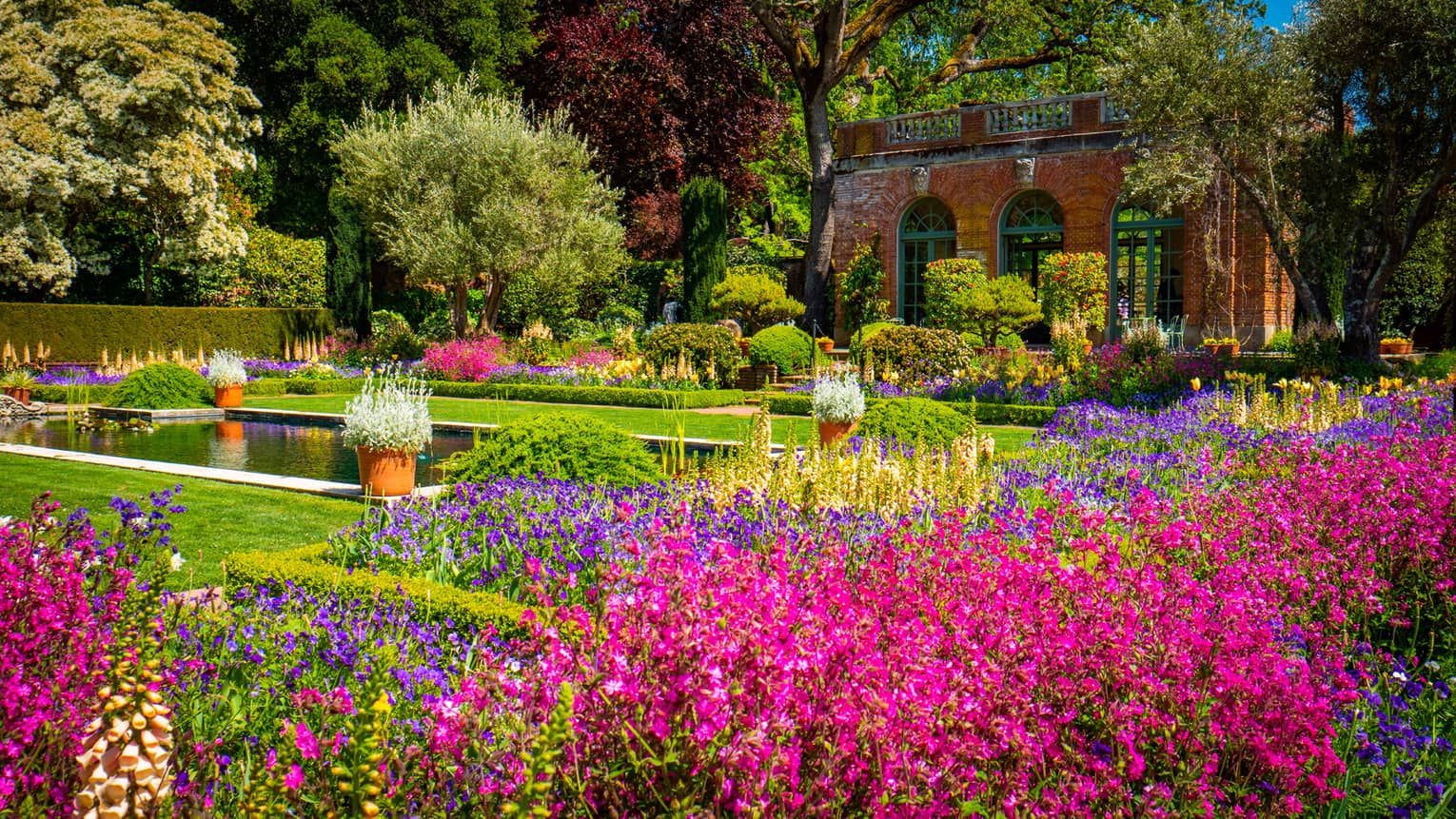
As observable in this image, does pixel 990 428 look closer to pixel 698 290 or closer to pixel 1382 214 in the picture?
pixel 1382 214

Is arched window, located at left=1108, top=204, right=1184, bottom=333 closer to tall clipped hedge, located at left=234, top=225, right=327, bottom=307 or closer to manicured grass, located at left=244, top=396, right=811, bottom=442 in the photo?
manicured grass, located at left=244, top=396, right=811, bottom=442

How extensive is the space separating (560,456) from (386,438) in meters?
1.79

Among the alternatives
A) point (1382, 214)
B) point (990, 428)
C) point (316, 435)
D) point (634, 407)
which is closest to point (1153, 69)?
point (1382, 214)

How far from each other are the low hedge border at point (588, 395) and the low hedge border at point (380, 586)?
31.6 ft

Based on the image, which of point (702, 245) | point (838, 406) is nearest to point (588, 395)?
point (838, 406)

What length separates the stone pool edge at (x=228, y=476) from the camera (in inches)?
317

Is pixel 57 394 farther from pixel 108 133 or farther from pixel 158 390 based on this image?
pixel 108 133

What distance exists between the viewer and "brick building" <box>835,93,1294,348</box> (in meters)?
21.1

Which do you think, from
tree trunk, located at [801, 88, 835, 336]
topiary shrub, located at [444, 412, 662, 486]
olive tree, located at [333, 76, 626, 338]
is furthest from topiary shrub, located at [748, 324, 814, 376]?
topiary shrub, located at [444, 412, 662, 486]

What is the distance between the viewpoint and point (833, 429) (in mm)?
10031

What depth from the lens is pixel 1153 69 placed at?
17.1 meters

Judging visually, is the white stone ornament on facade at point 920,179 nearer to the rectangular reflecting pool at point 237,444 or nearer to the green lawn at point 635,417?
the green lawn at point 635,417

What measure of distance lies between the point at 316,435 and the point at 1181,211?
1746 centimetres

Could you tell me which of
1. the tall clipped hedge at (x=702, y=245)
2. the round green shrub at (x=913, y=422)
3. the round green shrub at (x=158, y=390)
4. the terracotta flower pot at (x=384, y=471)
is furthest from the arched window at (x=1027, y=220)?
the terracotta flower pot at (x=384, y=471)
